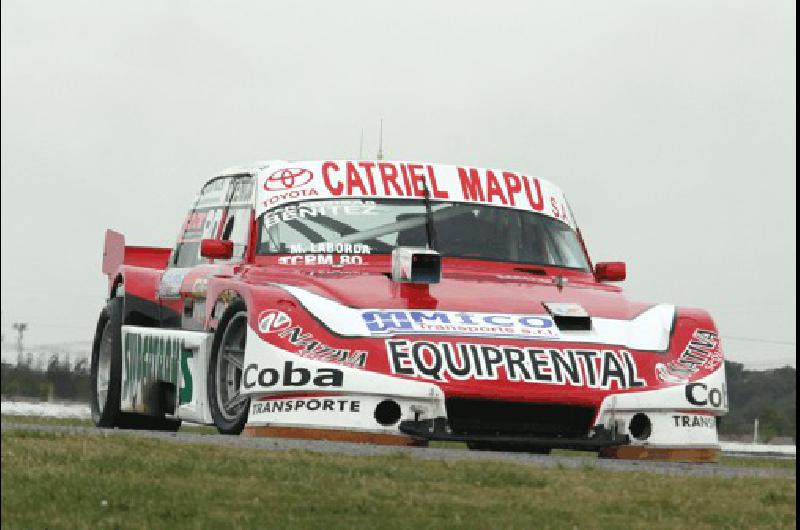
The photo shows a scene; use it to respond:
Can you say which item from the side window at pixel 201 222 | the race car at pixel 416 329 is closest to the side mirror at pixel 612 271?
the race car at pixel 416 329

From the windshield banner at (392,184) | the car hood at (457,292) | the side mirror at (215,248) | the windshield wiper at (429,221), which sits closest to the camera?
the car hood at (457,292)

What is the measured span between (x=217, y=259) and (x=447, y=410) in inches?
133

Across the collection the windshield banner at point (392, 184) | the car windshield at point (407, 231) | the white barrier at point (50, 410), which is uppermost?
the windshield banner at point (392, 184)

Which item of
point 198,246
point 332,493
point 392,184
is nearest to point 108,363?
point 198,246

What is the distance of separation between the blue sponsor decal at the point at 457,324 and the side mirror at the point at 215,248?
1.89 meters

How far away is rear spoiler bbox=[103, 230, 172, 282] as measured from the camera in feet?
52.9

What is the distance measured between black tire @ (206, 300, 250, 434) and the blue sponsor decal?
3.20 ft

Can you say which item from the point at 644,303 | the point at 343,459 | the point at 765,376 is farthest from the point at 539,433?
the point at 765,376

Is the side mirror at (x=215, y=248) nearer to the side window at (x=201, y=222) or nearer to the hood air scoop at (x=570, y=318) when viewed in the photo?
the side window at (x=201, y=222)

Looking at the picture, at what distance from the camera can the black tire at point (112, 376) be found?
14617 millimetres

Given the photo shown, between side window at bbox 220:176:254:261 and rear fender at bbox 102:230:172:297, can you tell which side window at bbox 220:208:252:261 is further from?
rear fender at bbox 102:230:172:297

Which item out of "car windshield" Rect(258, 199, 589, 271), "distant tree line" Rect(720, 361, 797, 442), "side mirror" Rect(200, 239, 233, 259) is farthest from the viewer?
"distant tree line" Rect(720, 361, 797, 442)

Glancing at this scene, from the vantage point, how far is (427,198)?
1345 cm

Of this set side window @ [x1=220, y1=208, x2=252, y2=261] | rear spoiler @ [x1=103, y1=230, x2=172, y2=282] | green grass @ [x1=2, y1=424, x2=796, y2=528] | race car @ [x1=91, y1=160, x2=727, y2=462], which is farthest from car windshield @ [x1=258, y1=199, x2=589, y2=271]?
green grass @ [x1=2, y1=424, x2=796, y2=528]
